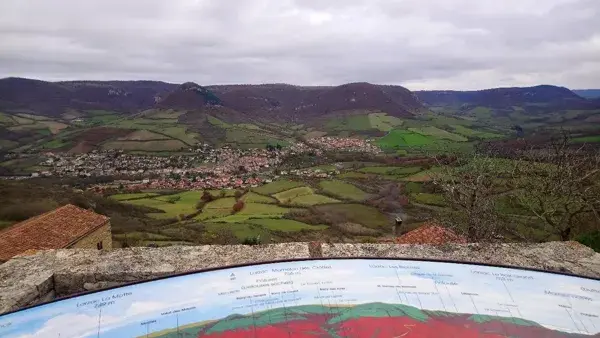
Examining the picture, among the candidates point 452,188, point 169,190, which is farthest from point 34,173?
Result: point 452,188

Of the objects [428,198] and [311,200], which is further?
[311,200]

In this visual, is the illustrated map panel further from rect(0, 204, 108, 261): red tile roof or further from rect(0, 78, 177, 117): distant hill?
rect(0, 78, 177, 117): distant hill

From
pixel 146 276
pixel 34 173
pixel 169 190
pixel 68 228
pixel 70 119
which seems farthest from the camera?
pixel 70 119

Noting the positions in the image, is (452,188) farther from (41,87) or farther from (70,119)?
(41,87)

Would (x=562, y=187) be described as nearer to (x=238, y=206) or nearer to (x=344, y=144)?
(x=238, y=206)

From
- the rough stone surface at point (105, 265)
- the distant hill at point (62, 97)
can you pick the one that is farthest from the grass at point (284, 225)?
the distant hill at point (62, 97)

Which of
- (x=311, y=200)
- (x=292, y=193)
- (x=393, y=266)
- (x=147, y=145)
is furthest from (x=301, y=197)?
(x=147, y=145)
